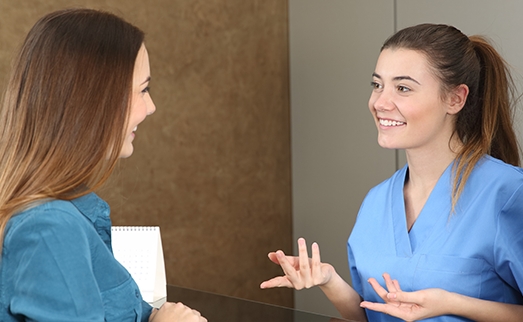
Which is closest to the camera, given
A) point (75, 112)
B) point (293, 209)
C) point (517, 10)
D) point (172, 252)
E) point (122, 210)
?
point (75, 112)

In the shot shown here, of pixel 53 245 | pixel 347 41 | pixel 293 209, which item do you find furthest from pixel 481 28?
pixel 53 245

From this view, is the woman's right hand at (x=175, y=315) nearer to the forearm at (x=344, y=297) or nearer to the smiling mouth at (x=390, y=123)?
the forearm at (x=344, y=297)

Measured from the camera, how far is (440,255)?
1.70 metres

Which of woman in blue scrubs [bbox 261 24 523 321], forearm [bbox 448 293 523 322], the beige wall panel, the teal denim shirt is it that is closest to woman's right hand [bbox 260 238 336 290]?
woman in blue scrubs [bbox 261 24 523 321]

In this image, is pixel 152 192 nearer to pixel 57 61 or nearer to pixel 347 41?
pixel 347 41

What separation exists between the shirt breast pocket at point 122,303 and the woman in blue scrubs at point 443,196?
56cm

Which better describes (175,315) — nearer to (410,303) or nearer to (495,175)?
(410,303)

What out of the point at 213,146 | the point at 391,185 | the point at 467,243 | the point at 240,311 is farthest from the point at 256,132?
the point at 240,311

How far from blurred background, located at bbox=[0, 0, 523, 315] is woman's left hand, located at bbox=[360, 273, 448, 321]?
1518 mm

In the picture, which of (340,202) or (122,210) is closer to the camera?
(122,210)

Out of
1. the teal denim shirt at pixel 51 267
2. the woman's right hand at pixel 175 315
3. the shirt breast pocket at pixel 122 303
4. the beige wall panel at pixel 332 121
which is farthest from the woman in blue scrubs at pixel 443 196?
the beige wall panel at pixel 332 121

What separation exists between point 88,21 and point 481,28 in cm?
202

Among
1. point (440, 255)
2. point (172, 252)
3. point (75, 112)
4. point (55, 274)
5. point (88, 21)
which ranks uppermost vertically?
point (88, 21)

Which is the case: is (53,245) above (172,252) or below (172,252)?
above
